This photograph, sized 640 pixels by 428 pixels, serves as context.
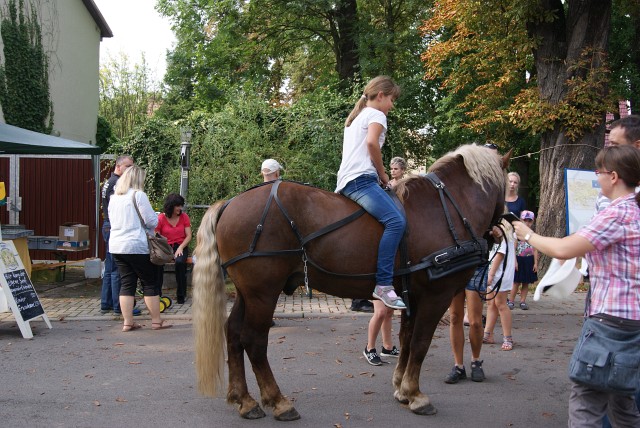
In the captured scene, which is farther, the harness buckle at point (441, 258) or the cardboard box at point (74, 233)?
the cardboard box at point (74, 233)

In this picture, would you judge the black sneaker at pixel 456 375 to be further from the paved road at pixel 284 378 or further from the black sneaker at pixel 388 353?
the black sneaker at pixel 388 353

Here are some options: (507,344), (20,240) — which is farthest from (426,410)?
(20,240)

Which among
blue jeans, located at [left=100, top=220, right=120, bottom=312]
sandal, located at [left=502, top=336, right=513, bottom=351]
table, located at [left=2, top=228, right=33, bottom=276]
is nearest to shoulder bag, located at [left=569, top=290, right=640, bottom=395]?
sandal, located at [left=502, top=336, right=513, bottom=351]

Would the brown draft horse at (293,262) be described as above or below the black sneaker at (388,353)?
above

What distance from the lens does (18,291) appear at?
24.5 ft

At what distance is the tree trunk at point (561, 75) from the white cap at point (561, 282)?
29.3 ft

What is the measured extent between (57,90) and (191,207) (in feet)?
39.1

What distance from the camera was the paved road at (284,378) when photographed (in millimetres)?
4664

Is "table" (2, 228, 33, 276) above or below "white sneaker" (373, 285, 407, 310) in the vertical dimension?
above

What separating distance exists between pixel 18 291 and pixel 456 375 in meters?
5.28

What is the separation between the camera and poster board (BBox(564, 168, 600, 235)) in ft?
27.9

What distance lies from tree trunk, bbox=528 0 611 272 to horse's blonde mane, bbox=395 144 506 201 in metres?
7.38

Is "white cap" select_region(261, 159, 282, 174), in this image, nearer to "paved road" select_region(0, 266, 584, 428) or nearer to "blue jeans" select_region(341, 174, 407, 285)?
"paved road" select_region(0, 266, 584, 428)

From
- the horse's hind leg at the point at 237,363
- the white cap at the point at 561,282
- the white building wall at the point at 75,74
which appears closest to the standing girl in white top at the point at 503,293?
the horse's hind leg at the point at 237,363
